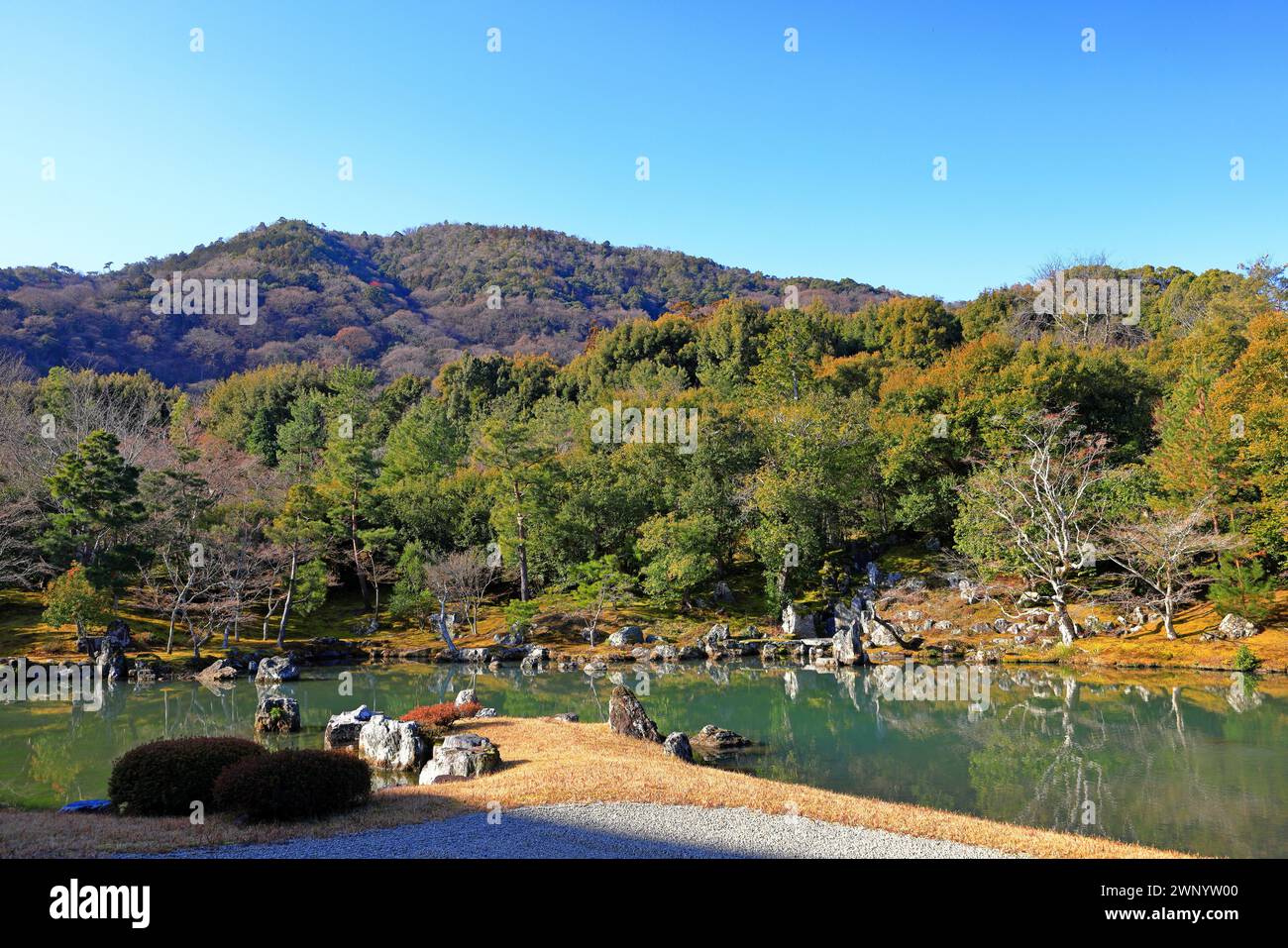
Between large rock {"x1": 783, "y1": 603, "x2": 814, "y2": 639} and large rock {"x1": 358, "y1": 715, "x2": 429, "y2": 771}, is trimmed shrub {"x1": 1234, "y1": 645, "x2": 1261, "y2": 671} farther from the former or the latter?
large rock {"x1": 358, "y1": 715, "x2": 429, "y2": 771}

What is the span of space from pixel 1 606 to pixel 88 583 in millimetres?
7984

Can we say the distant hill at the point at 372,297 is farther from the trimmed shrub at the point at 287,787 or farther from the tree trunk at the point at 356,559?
the trimmed shrub at the point at 287,787

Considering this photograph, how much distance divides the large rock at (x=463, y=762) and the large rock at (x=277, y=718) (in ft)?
21.9

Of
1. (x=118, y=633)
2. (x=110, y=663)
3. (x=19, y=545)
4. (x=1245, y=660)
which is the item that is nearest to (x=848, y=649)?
(x=1245, y=660)

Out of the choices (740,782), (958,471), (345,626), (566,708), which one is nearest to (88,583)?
(345,626)

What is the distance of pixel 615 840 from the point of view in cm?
843

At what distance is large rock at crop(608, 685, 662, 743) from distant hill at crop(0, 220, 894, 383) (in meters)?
70.4

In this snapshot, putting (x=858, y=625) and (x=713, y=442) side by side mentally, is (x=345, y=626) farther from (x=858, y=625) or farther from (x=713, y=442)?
(x=858, y=625)

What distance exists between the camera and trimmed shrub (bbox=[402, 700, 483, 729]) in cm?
1781

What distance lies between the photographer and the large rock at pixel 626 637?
33.3 m

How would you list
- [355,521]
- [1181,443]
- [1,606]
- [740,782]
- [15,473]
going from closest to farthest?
[740,782] → [1181,443] → [1,606] → [15,473] → [355,521]

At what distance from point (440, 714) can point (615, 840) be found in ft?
35.4

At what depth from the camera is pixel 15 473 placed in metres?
35.3

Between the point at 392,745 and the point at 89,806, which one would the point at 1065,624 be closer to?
the point at 392,745
